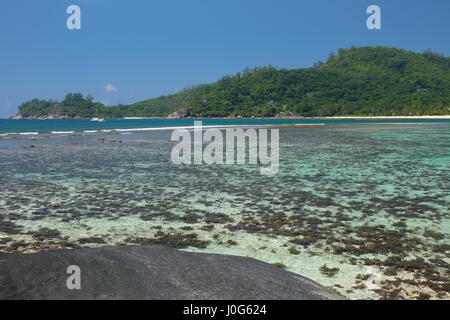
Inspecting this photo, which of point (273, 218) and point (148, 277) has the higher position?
point (148, 277)

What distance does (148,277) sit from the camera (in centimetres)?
409

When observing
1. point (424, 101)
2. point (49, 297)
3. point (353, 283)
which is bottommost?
point (353, 283)

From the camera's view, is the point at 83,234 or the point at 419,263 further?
the point at 83,234

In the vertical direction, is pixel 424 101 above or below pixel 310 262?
above

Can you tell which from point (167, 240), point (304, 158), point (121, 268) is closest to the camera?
point (121, 268)

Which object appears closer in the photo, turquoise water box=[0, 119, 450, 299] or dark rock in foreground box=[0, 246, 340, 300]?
dark rock in foreground box=[0, 246, 340, 300]

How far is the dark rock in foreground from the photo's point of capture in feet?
12.2

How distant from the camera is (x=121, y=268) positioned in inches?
171

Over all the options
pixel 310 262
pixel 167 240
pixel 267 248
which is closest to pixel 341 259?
pixel 310 262

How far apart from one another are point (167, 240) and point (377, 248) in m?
3.84

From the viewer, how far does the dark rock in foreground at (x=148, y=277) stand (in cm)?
372

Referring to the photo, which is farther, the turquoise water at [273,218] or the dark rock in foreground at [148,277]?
the turquoise water at [273,218]
